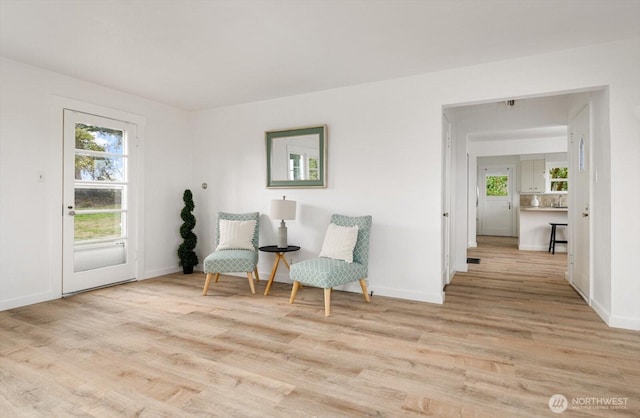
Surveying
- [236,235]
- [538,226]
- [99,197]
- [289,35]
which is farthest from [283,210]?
Answer: [538,226]

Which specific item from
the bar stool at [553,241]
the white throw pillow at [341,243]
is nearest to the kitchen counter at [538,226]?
the bar stool at [553,241]

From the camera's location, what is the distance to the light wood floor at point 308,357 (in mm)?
1892

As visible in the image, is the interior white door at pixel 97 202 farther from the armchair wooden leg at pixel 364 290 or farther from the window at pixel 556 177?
the window at pixel 556 177

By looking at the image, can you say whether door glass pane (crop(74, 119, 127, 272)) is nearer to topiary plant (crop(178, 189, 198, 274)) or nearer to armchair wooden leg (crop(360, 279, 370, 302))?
topiary plant (crop(178, 189, 198, 274))

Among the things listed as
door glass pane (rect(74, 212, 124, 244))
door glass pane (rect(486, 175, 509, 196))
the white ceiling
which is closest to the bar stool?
door glass pane (rect(486, 175, 509, 196))

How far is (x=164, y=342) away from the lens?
107 inches

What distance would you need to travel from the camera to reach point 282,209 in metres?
4.21

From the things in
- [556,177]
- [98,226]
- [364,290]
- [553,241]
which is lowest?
[364,290]

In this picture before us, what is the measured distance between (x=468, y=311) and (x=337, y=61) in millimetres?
2826

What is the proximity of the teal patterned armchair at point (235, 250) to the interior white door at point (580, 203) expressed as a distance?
379cm

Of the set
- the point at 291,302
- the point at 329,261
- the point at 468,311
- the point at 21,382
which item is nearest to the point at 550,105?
the point at 468,311

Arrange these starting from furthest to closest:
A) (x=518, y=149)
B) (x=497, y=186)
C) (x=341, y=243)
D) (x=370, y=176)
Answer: (x=497, y=186), (x=518, y=149), (x=370, y=176), (x=341, y=243)

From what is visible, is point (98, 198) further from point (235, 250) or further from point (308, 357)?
point (308, 357)

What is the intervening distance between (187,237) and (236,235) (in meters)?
1.12
